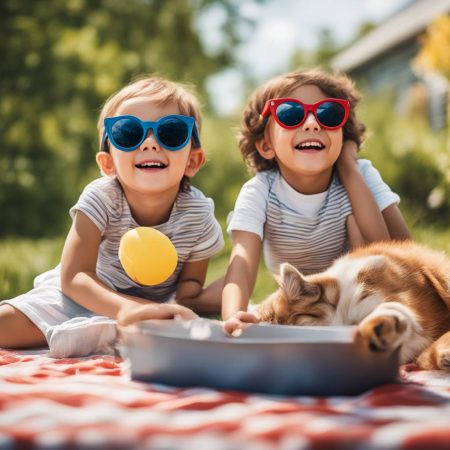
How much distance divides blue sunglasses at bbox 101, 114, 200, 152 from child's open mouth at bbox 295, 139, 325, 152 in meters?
0.47

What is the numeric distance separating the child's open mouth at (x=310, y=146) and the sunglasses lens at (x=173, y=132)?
0.48 metres

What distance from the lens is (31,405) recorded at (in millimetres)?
1475

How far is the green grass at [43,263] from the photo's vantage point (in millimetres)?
4086

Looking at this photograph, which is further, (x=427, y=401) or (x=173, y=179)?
(x=173, y=179)

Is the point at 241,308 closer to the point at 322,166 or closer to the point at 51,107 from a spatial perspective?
the point at 322,166

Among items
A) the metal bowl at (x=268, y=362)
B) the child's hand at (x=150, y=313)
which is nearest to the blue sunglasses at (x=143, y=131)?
the child's hand at (x=150, y=313)

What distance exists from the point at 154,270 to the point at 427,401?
45.1 inches

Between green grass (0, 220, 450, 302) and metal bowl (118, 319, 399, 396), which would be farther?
green grass (0, 220, 450, 302)

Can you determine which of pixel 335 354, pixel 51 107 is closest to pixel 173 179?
pixel 335 354

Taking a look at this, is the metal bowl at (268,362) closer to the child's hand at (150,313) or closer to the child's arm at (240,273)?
the child's hand at (150,313)

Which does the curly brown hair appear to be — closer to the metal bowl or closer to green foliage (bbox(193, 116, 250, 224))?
the metal bowl

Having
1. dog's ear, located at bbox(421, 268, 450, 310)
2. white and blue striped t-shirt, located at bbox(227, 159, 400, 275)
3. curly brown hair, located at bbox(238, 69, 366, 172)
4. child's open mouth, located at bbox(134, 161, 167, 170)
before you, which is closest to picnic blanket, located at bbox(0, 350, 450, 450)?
dog's ear, located at bbox(421, 268, 450, 310)

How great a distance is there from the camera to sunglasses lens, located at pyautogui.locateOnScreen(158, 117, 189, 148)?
2.49 m

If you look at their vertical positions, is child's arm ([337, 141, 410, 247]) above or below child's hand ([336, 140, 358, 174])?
below
